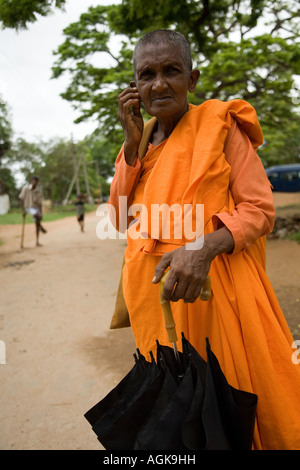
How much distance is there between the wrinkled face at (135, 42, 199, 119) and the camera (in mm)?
1352

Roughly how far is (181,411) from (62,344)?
9.13 ft

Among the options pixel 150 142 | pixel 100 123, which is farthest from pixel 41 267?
pixel 150 142

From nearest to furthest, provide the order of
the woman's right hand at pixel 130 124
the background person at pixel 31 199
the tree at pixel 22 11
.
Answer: the woman's right hand at pixel 130 124 < the tree at pixel 22 11 < the background person at pixel 31 199

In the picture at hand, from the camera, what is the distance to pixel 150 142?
5.34ft

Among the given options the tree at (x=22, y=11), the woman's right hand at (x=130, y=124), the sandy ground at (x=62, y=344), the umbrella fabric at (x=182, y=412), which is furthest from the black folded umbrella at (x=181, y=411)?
the tree at (x=22, y=11)

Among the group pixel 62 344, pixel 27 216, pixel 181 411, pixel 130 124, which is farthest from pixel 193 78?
pixel 27 216

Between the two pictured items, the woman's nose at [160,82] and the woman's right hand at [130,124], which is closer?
the woman's nose at [160,82]

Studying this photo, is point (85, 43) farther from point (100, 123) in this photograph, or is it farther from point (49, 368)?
point (49, 368)

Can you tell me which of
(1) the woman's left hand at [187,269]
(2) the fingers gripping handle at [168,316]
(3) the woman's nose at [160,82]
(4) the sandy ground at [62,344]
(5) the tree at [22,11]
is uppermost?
(5) the tree at [22,11]

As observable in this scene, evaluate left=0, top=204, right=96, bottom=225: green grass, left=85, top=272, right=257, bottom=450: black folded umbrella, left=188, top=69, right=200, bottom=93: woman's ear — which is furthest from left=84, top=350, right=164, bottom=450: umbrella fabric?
left=0, top=204, right=96, bottom=225: green grass

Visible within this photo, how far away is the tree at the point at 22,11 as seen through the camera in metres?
4.18

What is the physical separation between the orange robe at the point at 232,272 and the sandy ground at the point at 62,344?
1.28 meters

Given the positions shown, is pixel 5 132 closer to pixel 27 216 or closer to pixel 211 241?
pixel 27 216

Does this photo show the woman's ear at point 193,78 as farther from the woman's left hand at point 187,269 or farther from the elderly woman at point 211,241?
the woman's left hand at point 187,269
